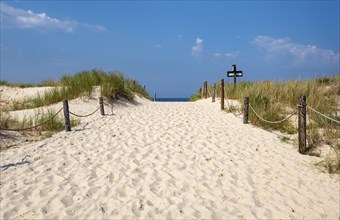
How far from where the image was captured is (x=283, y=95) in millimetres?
11383

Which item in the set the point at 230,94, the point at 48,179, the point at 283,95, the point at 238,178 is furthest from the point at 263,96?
the point at 48,179

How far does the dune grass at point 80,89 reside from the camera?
13.7 m

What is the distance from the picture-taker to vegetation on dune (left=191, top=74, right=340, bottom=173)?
6.95 meters

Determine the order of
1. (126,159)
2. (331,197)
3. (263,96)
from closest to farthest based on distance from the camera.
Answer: (331,197)
(126,159)
(263,96)

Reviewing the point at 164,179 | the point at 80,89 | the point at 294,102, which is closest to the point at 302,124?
the point at 164,179

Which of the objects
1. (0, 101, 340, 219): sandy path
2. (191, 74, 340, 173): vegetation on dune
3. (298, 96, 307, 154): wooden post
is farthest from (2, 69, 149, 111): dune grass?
(298, 96, 307, 154): wooden post

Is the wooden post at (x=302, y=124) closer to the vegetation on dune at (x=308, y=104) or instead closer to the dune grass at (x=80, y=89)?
the vegetation on dune at (x=308, y=104)

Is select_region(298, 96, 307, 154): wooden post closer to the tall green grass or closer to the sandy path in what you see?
the sandy path

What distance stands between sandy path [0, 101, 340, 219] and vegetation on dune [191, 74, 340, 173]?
0.76 metres

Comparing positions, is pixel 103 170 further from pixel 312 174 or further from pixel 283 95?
pixel 283 95

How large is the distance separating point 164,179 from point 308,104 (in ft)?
20.8

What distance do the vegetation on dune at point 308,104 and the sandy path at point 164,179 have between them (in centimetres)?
76

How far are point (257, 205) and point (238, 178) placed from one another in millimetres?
939

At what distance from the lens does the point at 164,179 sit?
5.12 metres
